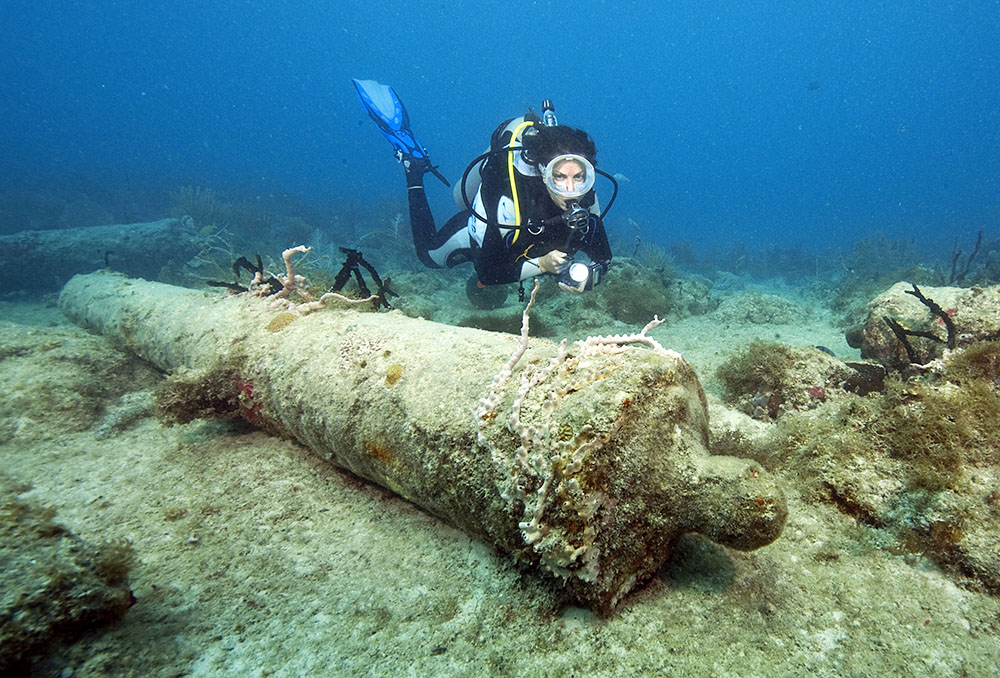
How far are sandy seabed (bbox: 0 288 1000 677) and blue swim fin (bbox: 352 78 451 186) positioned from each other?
26.3 ft

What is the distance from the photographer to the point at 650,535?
5.42 feet

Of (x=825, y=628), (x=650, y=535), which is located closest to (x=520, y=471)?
(x=650, y=535)

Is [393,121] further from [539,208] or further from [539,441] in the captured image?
[539,441]

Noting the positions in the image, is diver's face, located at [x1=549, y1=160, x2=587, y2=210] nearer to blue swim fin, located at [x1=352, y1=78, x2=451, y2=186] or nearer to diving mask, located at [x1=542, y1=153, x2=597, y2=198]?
diving mask, located at [x1=542, y1=153, x2=597, y2=198]

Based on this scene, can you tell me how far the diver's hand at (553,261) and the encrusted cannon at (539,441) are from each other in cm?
264

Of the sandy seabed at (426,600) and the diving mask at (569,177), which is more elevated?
the diving mask at (569,177)

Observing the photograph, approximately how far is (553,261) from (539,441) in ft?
11.7

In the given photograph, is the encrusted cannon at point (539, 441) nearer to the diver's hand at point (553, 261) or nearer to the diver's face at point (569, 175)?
the diver's hand at point (553, 261)

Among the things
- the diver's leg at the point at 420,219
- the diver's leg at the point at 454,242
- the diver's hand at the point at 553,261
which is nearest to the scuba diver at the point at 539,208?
the diver's hand at the point at 553,261

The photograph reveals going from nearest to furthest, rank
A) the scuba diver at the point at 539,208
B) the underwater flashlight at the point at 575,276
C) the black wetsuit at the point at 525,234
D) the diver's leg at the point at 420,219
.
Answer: the underwater flashlight at the point at 575,276 < the scuba diver at the point at 539,208 < the black wetsuit at the point at 525,234 < the diver's leg at the point at 420,219

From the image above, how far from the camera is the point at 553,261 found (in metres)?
4.87

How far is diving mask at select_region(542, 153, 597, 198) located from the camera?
16.3 feet

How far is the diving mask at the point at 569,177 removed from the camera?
16.3 feet

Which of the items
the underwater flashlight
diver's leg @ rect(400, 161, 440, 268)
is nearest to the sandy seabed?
the underwater flashlight
